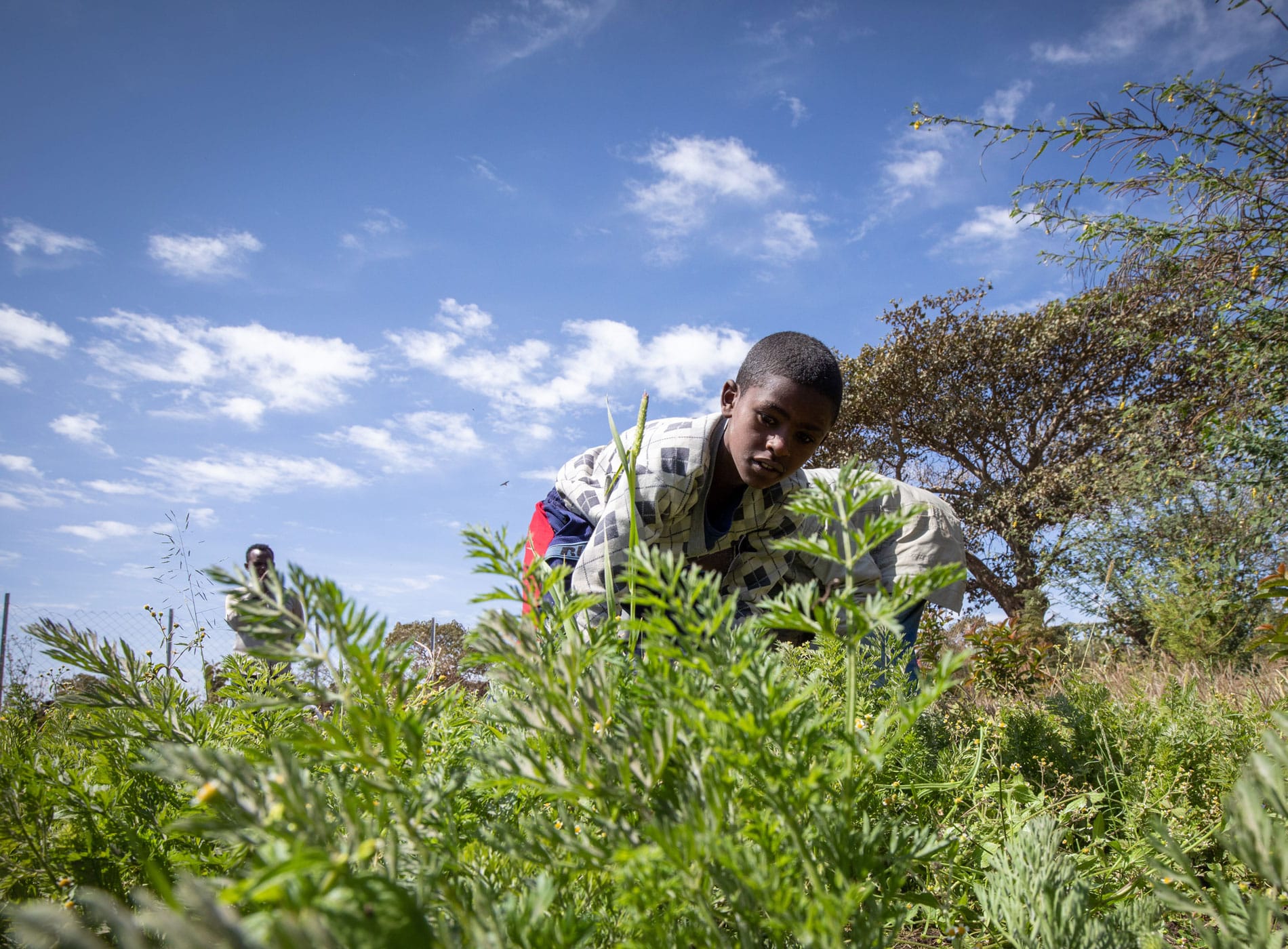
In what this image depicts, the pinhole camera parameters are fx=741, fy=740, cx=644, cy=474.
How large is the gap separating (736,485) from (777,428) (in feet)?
1.92

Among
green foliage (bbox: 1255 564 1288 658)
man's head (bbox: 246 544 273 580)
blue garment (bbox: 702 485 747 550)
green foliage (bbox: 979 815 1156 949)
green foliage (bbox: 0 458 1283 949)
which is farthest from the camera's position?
man's head (bbox: 246 544 273 580)

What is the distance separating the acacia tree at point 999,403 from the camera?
12914 mm

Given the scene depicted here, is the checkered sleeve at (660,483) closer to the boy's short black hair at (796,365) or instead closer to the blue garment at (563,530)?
the blue garment at (563,530)

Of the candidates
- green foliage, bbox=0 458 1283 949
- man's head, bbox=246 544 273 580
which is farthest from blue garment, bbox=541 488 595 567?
man's head, bbox=246 544 273 580

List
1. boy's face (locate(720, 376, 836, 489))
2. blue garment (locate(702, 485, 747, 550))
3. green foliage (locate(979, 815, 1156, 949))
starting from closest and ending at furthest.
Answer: green foliage (locate(979, 815, 1156, 949))
boy's face (locate(720, 376, 836, 489))
blue garment (locate(702, 485, 747, 550))

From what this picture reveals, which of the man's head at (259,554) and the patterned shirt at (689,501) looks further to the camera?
the man's head at (259,554)

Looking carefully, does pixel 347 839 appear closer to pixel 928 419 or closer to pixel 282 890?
pixel 282 890

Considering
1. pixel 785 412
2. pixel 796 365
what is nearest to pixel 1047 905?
pixel 785 412

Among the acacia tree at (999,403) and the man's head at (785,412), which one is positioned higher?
the acacia tree at (999,403)

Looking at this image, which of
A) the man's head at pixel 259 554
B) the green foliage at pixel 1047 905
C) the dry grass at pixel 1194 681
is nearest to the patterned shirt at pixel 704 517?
the dry grass at pixel 1194 681

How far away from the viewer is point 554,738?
0.67m

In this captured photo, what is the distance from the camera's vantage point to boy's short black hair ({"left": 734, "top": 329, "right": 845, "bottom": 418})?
332cm

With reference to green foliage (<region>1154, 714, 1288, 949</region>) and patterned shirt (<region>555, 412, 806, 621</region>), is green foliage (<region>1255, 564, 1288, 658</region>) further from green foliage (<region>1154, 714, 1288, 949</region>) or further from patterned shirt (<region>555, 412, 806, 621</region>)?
green foliage (<region>1154, 714, 1288, 949</region>)

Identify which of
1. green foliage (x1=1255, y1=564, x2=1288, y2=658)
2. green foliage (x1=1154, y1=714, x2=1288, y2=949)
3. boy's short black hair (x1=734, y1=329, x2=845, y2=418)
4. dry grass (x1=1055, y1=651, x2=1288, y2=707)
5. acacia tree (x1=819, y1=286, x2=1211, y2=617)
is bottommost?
dry grass (x1=1055, y1=651, x2=1288, y2=707)
